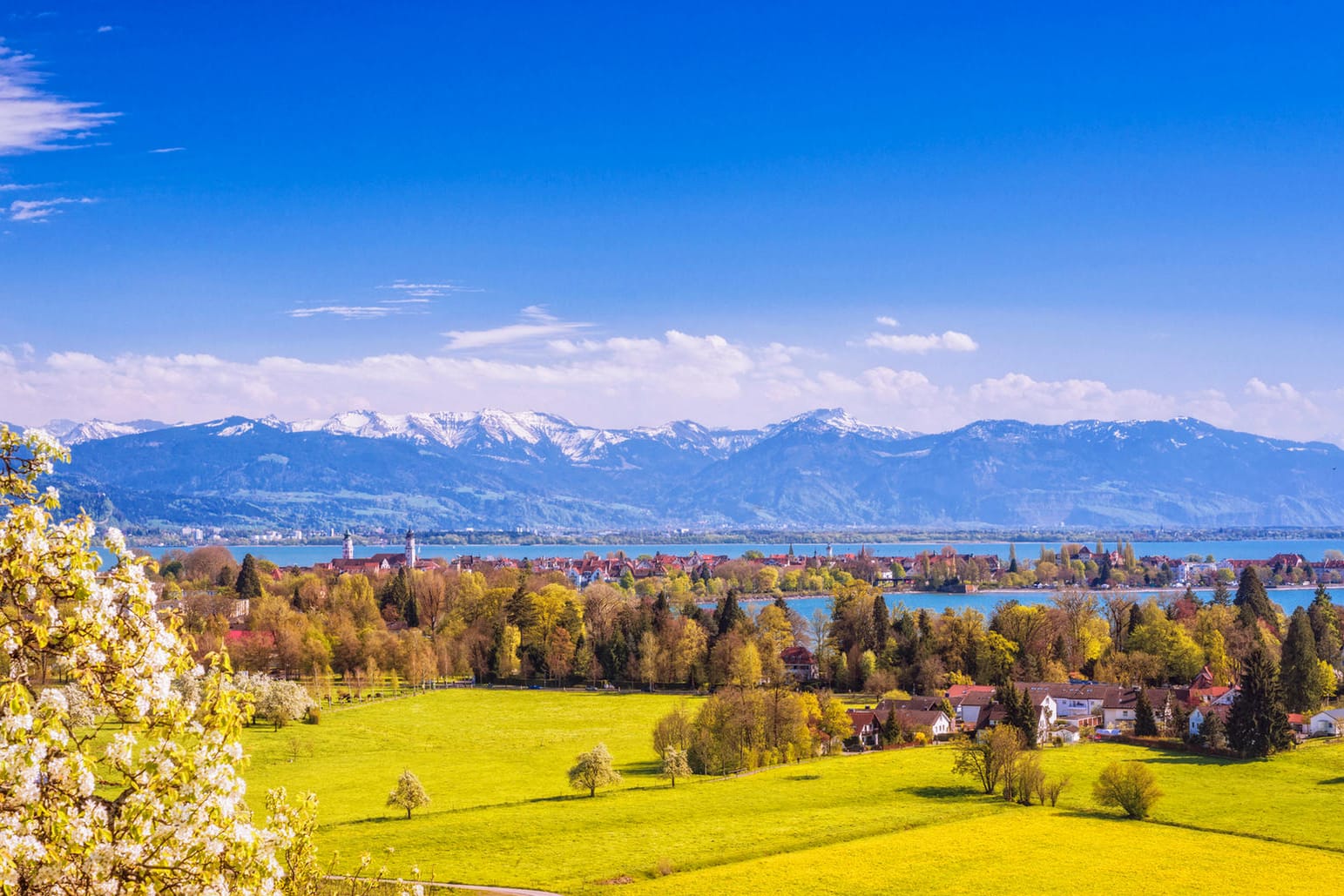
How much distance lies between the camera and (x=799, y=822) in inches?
1590

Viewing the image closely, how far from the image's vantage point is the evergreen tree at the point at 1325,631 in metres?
76.7

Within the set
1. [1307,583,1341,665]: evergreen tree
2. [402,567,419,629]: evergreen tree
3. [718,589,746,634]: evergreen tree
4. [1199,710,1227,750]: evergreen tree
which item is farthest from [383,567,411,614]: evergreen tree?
[1307,583,1341,665]: evergreen tree

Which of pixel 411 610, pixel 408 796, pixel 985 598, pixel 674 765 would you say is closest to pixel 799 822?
pixel 674 765

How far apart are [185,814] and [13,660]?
126cm

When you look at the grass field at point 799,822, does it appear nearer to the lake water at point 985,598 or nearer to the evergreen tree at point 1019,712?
the evergreen tree at point 1019,712

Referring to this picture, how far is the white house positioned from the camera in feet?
193

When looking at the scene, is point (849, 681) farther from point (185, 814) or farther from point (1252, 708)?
point (185, 814)

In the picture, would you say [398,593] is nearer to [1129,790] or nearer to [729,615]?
[729,615]

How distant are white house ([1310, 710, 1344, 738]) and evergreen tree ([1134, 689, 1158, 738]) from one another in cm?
826

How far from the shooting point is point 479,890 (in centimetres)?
3111

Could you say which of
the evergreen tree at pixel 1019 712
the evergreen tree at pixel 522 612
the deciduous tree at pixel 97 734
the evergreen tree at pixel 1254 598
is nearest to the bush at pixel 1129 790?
the evergreen tree at pixel 1019 712

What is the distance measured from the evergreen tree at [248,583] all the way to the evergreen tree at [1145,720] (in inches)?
2795

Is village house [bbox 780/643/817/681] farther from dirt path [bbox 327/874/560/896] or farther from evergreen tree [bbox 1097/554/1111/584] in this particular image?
evergreen tree [bbox 1097/554/1111/584]

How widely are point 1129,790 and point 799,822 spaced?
39.5ft
